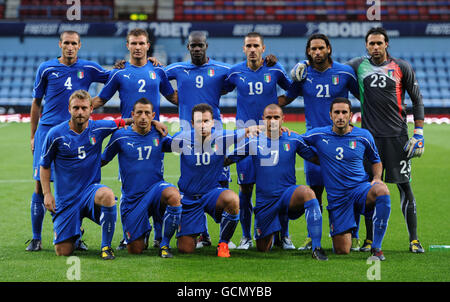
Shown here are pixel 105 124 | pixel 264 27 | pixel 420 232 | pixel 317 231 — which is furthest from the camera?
pixel 264 27

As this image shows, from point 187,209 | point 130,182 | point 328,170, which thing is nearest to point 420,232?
point 328,170

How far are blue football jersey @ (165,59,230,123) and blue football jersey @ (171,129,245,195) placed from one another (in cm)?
71

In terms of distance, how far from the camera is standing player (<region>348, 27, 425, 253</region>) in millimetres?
6160

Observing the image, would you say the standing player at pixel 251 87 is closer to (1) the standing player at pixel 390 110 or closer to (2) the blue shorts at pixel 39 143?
(1) the standing player at pixel 390 110

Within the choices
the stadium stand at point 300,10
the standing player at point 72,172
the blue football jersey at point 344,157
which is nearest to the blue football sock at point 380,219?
the blue football jersey at point 344,157

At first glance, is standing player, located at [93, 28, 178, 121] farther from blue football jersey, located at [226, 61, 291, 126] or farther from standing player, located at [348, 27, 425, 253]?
standing player, located at [348, 27, 425, 253]

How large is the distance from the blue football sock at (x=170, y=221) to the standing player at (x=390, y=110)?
1.83 m

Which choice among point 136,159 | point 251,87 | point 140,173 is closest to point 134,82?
point 136,159

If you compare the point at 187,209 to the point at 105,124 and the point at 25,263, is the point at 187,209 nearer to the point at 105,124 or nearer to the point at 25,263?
the point at 105,124

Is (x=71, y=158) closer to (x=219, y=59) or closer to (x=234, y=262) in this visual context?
(x=234, y=262)

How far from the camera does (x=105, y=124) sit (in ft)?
19.5

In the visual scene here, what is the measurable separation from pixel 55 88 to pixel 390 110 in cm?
323

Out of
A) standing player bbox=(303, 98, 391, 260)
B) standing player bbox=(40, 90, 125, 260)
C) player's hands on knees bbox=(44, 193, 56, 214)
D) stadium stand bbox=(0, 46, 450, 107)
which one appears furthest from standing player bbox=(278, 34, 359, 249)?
stadium stand bbox=(0, 46, 450, 107)

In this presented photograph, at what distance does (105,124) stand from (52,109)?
28.5 inches
